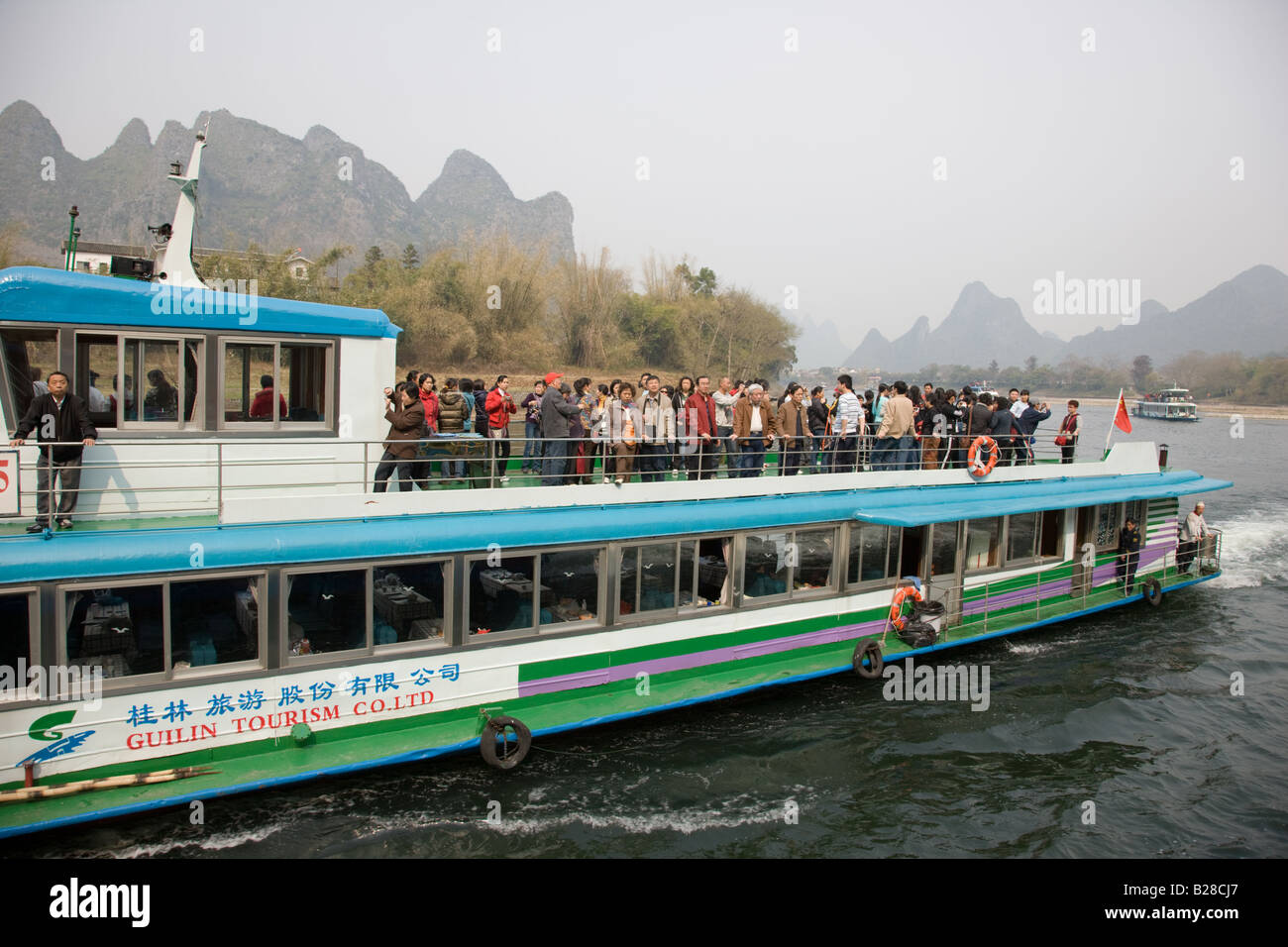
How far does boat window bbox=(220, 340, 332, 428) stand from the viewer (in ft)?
30.3

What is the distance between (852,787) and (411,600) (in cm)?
529

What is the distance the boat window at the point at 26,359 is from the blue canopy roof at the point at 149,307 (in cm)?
17

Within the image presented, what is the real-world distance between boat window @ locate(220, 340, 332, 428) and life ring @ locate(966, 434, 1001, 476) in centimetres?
994

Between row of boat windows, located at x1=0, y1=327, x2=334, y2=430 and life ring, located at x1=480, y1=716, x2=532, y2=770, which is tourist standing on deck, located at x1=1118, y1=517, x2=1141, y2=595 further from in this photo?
row of boat windows, located at x1=0, y1=327, x2=334, y2=430

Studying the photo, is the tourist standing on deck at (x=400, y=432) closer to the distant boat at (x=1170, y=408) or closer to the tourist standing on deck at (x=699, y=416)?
the tourist standing on deck at (x=699, y=416)

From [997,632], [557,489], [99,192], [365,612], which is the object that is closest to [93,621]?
[365,612]

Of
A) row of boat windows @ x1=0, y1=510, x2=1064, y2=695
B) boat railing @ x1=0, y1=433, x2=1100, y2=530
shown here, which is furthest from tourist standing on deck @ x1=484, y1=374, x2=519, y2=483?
row of boat windows @ x1=0, y1=510, x2=1064, y2=695

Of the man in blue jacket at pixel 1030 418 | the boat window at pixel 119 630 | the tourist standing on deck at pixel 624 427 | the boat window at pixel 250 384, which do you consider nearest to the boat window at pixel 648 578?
the tourist standing on deck at pixel 624 427

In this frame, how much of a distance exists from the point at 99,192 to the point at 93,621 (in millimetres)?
135991

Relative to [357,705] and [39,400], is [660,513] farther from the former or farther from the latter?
[39,400]

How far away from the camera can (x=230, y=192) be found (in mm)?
130500

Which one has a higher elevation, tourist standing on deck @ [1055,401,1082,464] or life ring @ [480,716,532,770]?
tourist standing on deck @ [1055,401,1082,464]

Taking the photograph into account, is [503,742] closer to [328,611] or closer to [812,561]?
[328,611]
